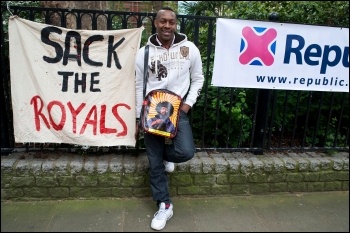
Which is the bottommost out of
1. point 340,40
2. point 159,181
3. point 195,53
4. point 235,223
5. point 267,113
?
point 235,223

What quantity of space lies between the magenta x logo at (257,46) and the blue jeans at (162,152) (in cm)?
92

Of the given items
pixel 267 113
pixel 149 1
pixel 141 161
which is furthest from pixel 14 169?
pixel 149 1

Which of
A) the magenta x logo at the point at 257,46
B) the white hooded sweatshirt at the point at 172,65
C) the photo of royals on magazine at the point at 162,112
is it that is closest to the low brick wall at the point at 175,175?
the photo of royals on magazine at the point at 162,112

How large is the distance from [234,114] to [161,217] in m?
1.38

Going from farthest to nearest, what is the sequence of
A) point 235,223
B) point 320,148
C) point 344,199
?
point 320,148 < point 344,199 < point 235,223

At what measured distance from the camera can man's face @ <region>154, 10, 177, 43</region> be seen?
8.44ft

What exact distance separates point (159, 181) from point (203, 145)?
0.80 metres

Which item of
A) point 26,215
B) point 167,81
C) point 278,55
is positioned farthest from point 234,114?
point 26,215

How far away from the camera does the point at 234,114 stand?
3441mm

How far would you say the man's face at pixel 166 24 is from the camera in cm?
257

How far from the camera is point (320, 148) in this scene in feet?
11.8

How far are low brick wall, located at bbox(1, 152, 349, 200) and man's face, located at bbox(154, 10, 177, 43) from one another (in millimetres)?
1286

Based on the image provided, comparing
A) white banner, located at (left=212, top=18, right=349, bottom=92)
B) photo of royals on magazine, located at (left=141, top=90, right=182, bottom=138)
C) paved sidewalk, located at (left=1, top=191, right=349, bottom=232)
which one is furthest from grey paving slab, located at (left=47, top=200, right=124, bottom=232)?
white banner, located at (left=212, top=18, right=349, bottom=92)

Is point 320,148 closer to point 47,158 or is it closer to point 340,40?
point 340,40
